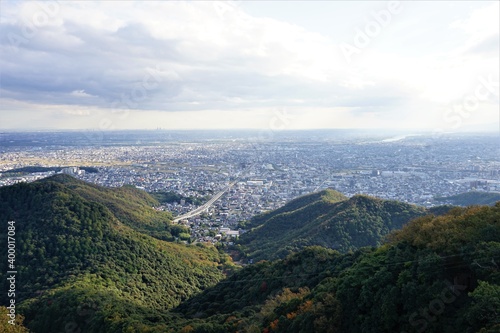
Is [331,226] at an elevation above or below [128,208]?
below

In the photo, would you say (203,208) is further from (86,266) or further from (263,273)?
(263,273)

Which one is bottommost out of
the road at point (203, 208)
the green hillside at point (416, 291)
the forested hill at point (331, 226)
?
the road at point (203, 208)

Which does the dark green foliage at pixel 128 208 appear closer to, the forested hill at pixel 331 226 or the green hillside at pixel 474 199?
the forested hill at pixel 331 226

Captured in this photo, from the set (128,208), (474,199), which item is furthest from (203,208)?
(474,199)

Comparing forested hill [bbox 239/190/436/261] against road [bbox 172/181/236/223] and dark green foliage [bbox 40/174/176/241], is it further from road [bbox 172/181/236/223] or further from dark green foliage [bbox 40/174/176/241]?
road [bbox 172/181/236/223]

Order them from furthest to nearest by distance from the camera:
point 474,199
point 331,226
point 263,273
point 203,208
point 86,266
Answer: point 203,208
point 474,199
point 331,226
point 86,266
point 263,273

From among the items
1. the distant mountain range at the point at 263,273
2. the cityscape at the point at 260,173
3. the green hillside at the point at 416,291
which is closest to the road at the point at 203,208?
the cityscape at the point at 260,173
